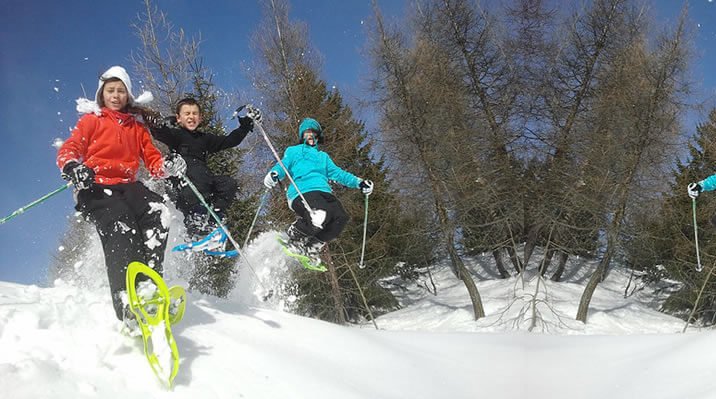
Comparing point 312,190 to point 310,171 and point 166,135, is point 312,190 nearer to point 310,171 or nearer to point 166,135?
point 310,171

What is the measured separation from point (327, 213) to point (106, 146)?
8.37ft

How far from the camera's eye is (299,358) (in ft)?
13.6

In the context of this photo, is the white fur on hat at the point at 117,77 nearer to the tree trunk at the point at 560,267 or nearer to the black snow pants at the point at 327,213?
the black snow pants at the point at 327,213

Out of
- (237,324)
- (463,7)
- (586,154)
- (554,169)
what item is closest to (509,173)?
(554,169)

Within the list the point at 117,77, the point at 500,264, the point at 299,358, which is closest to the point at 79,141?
the point at 117,77

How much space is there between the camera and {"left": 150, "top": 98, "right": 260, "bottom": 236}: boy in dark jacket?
229 inches

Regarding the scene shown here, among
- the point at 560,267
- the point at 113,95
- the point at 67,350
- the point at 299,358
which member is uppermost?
the point at 113,95

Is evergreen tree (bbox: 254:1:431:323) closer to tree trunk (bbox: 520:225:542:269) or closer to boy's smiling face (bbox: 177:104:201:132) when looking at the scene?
tree trunk (bbox: 520:225:542:269)

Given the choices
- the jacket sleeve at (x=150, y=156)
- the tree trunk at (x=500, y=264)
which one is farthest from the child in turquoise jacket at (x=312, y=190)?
the tree trunk at (x=500, y=264)

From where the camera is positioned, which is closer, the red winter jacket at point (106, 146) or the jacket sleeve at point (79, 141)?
the jacket sleeve at point (79, 141)

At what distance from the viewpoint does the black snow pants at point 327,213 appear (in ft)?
19.7

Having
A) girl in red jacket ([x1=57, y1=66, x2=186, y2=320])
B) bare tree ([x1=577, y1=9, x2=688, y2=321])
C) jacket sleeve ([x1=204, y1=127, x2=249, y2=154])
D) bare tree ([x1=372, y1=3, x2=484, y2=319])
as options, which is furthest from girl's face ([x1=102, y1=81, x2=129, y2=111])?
bare tree ([x1=577, y1=9, x2=688, y2=321])

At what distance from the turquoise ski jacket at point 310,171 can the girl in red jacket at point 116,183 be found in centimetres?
209

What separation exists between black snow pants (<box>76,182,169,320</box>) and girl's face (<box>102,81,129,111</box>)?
697mm
